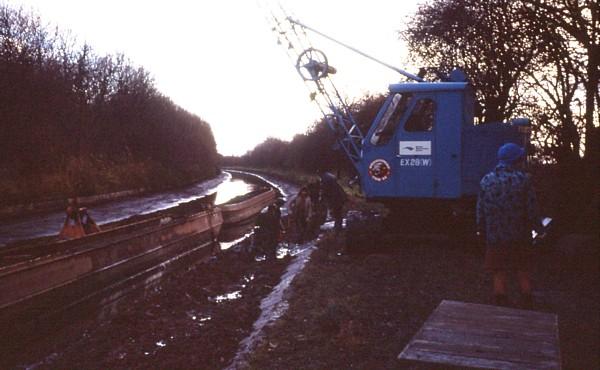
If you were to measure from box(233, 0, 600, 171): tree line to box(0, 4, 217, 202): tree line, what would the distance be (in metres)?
16.2

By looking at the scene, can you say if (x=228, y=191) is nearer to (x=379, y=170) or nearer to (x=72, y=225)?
(x=72, y=225)

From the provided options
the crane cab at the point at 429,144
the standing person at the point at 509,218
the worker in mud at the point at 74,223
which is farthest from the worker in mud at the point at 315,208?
the standing person at the point at 509,218

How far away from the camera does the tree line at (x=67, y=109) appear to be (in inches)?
1088

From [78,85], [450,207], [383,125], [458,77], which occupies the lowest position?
[450,207]

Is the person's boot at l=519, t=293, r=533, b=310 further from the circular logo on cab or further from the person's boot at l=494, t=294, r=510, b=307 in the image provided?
the circular logo on cab

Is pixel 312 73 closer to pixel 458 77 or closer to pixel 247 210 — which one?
pixel 458 77

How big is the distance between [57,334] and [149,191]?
30.5 meters

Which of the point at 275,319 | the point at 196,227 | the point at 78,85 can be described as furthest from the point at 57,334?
the point at 78,85

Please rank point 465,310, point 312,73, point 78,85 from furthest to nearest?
point 78,85, point 312,73, point 465,310

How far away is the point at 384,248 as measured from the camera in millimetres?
11203

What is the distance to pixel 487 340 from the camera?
320cm

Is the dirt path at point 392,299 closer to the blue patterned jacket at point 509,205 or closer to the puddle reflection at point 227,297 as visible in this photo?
the blue patterned jacket at point 509,205

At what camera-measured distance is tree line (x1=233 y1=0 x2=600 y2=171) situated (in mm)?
12133

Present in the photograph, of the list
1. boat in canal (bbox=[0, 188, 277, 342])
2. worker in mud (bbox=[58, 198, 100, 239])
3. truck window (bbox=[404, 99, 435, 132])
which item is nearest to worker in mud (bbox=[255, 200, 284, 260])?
boat in canal (bbox=[0, 188, 277, 342])
